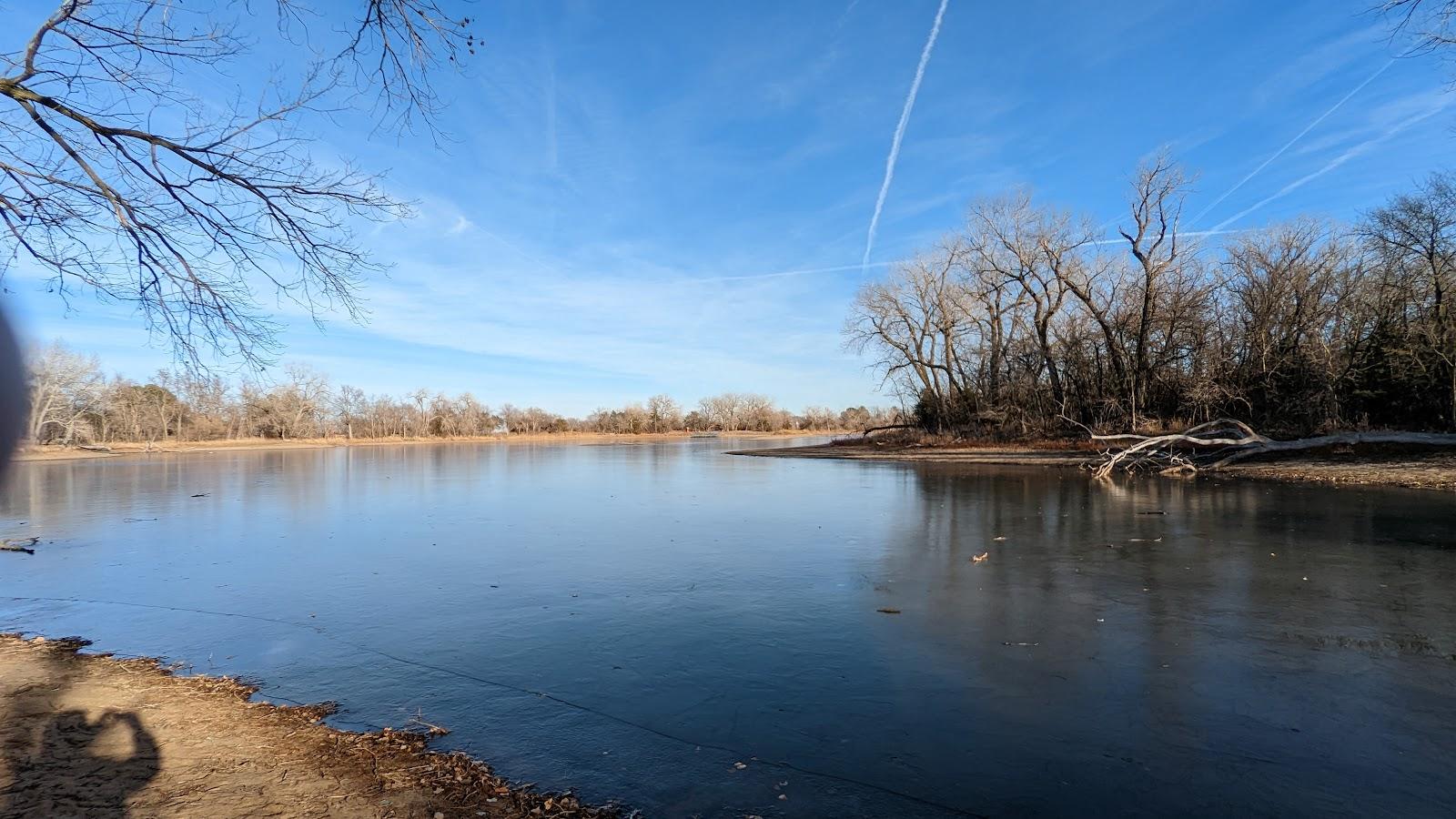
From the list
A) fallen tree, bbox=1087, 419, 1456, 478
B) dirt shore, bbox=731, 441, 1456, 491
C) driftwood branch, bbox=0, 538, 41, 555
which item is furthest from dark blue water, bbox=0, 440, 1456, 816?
fallen tree, bbox=1087, 419, 1456, 478

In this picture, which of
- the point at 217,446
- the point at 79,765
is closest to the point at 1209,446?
the point at 79,765

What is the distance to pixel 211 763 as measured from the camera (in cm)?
359

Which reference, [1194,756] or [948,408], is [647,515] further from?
[948,408]

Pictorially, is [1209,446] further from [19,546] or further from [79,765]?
[19,546]

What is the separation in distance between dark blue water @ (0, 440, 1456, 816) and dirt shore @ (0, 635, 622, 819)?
13.1 inches

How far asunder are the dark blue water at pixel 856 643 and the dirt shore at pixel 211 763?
33 cm

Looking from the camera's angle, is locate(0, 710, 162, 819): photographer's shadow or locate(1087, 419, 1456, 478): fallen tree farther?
locate(1087, 419, 1456, 478): fallen tree

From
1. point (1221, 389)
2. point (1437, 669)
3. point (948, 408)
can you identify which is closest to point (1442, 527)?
point (1437, 669)

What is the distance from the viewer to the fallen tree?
20.6 metres

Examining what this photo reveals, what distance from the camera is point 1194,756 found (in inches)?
150

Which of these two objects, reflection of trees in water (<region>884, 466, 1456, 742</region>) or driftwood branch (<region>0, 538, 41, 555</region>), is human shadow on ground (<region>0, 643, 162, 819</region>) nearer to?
reflection of trees in water (<region>884, 466, 1456, 742</region>)

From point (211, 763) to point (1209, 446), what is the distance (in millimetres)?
30254

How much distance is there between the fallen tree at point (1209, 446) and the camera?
20562 millimetres

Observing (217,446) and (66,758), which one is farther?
(217,446)
